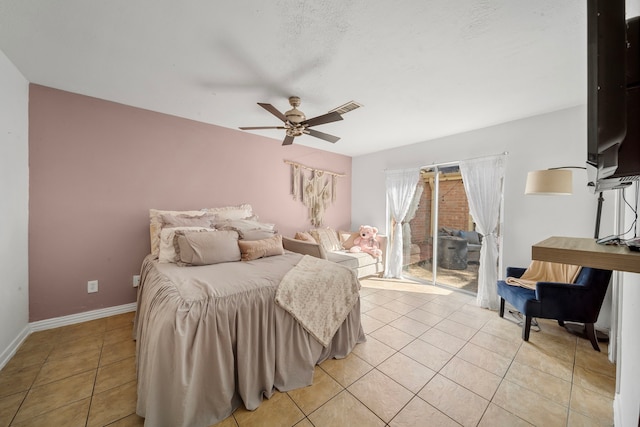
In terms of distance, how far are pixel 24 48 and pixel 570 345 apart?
5.09 m

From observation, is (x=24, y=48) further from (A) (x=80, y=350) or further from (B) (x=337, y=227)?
(B) (x=337, y=227)

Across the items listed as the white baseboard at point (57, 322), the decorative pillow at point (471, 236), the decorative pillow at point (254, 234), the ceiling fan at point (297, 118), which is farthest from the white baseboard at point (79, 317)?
the decorative pillow at point (471, 236)

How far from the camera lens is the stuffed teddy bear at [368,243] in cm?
413

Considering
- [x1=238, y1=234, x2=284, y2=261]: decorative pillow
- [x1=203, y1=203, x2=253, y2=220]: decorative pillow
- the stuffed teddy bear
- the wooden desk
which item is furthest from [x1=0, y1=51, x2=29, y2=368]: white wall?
the stuffed teddy bear

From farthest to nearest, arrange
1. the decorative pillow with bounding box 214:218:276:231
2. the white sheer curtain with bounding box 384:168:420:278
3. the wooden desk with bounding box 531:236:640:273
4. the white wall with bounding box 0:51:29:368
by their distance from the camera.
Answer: the white sheer curtain with bounding box 384:168:420:278
the decorative pillow with bounding box 214:218:276:231
the white wall with bounding box 0:51:29:368
the wooden desk with bounding box 531:236:640:273

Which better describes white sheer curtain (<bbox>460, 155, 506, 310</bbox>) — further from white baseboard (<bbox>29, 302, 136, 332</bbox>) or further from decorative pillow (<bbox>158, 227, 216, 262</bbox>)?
white baseboard (<bbox>29, 302, 136, 332</bbox>)

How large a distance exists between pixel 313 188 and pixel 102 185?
2.83m

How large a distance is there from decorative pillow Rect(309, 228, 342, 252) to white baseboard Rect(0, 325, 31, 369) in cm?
331

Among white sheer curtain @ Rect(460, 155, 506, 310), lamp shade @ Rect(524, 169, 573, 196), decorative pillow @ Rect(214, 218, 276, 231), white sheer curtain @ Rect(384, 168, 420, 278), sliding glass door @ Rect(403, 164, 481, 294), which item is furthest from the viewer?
white sheer curtain @ Rect(384, 168, 420, 278)

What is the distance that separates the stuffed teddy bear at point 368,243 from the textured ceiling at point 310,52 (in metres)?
2.15

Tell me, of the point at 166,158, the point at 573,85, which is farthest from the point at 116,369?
the point at 573,85

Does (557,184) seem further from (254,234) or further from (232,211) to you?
(232,211)

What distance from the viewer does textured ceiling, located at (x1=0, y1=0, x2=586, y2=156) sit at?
1.40 metres

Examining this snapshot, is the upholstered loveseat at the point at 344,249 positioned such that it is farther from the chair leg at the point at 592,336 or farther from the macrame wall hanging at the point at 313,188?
the chair leg at the point at 592,336
